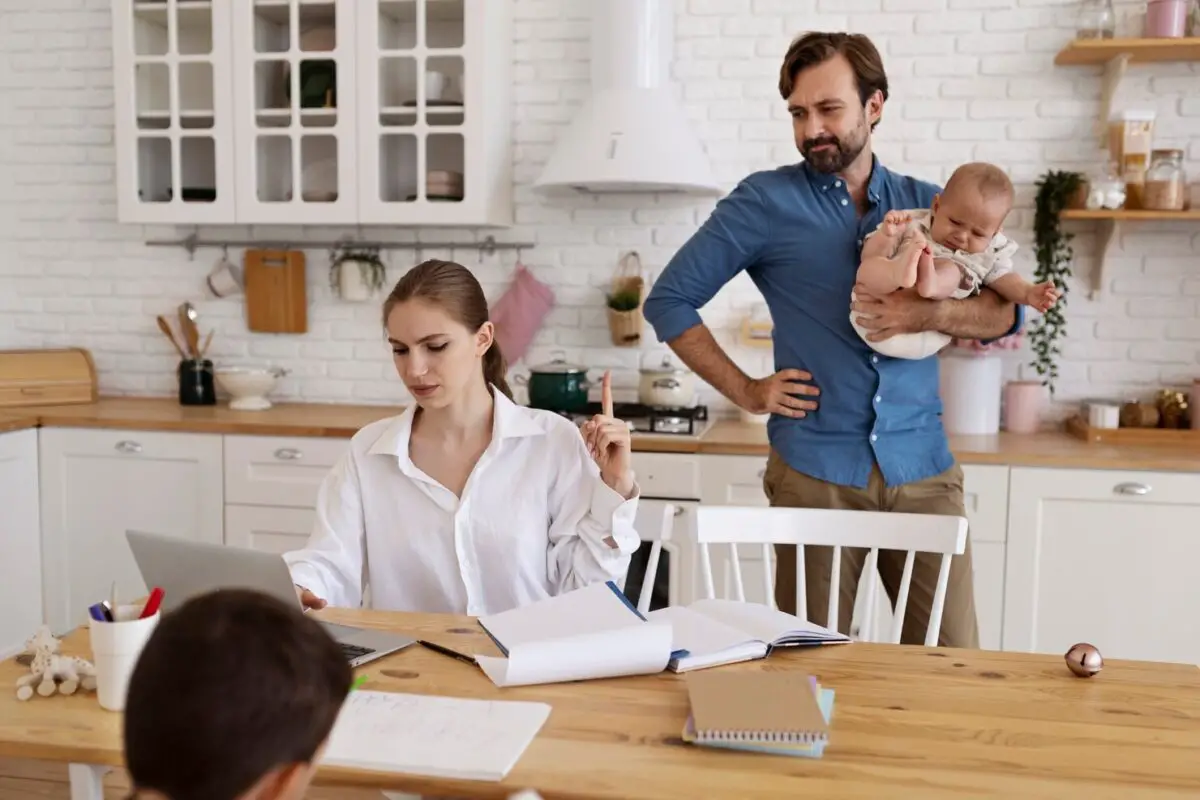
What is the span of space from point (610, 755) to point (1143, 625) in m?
2.43

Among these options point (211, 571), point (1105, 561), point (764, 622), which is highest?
point (211, 571)

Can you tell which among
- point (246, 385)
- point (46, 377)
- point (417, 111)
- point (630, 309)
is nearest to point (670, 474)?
point (630, 309)

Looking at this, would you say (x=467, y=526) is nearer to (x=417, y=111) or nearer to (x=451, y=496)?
(x=451, y=496)

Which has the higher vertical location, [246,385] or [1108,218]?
[1108,218]

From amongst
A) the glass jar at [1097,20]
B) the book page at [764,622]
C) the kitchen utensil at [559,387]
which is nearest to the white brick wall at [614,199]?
the glass jar at [1097,20]

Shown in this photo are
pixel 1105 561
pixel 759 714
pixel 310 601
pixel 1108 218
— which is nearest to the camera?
pixel 759 714

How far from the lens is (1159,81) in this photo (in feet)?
11.8

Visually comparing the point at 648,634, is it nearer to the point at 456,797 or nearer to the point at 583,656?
the point at 583,656

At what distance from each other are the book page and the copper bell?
311mm

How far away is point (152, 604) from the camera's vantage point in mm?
→ 1461

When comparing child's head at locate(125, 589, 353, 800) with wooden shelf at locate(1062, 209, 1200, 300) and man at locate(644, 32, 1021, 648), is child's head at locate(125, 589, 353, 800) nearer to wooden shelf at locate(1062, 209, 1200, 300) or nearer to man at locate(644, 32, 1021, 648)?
man at locate(644, 32, 1021, 648)

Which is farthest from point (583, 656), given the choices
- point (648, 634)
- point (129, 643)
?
point (129, 643)

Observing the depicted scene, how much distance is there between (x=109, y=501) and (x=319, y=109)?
4.79 feet

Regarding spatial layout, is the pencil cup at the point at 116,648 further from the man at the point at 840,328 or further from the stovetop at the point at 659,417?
the stovetop at the point at 659,417
